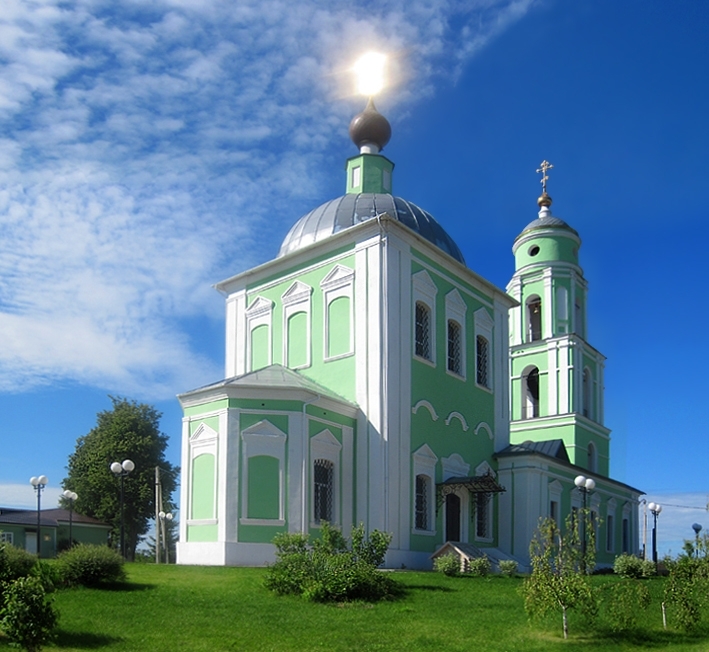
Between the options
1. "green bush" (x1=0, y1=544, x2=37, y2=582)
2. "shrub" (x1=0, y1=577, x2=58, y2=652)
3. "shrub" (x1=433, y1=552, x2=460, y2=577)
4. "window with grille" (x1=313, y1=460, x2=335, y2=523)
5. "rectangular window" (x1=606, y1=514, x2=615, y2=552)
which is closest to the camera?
"shrub" (x1=0, y1=577, x2=58, y2=652)

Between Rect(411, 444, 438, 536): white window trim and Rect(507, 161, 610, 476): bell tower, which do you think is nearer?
Rect(411, 444, 438, 536): white window trim

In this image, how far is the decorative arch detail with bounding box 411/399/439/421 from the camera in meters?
21.7

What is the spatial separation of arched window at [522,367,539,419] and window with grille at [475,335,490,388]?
1057 centimetres

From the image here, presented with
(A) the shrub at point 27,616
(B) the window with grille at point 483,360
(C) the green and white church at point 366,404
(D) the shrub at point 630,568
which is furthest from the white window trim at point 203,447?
(D) the shrub at point 630,568

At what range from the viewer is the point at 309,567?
1350 cm

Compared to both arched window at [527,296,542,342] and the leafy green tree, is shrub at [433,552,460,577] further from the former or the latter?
arched window at [527,296,542,342]

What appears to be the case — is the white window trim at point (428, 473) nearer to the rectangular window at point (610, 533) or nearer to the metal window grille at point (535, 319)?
the rectangular window at point (610, 533)

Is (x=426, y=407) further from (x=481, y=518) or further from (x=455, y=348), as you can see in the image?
(x=481, y=518)

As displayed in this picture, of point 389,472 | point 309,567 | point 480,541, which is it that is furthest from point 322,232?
point 309,567

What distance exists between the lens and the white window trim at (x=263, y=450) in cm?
1866

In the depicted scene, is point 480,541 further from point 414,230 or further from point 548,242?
point 548,242

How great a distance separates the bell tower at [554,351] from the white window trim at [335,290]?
1423 centimetres

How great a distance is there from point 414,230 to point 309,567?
12.4m

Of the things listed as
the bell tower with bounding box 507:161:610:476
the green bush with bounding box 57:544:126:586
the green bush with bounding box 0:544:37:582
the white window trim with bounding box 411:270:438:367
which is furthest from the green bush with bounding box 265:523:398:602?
the bell tower with bounding box 507:161:610:476
